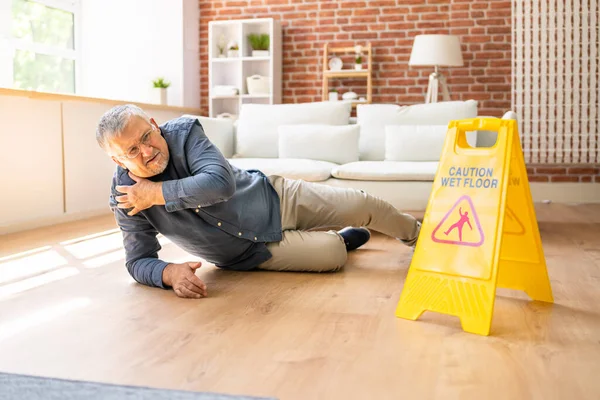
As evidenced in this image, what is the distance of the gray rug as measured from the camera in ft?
4.40

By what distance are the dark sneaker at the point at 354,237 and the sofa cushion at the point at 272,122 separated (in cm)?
155

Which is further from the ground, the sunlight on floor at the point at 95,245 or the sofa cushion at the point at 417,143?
the sofa cushion at the point at 417,143

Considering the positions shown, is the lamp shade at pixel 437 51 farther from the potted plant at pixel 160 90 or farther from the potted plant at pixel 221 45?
the potted plant at pixel 160 90

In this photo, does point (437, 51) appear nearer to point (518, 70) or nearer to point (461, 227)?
point (518, 70)

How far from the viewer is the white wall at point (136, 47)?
6.55 metres

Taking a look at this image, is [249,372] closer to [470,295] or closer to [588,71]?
[470,295]

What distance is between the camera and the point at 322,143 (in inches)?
172

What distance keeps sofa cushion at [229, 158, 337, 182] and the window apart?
2.16 meters

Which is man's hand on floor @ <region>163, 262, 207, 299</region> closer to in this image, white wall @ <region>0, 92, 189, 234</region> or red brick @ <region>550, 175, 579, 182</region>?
white wall @ <region>0, 92, 189, 234</region>

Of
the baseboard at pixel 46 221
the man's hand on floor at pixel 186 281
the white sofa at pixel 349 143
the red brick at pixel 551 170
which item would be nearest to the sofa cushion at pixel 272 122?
the white sofa at pixel 349 143

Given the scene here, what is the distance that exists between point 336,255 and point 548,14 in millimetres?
4056

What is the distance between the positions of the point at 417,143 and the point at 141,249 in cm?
232

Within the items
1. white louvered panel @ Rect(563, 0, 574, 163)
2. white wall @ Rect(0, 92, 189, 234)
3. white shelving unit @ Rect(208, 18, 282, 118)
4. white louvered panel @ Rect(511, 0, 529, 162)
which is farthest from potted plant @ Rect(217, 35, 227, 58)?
white louvered panel @ Rect(563, 0, 574, 163)

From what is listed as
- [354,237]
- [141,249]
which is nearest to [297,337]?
[141,249]
